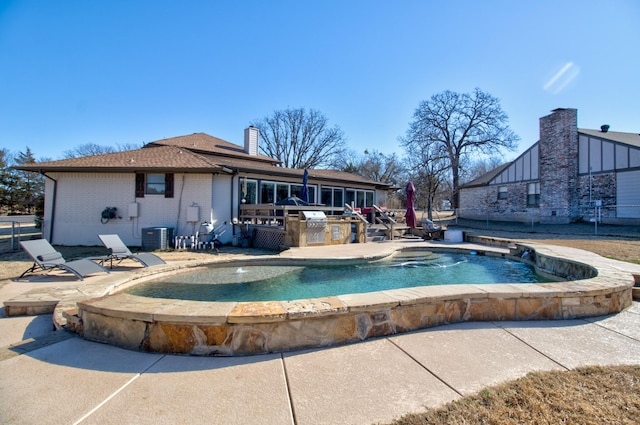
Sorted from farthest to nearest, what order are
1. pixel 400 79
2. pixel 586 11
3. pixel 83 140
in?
pixel 83 140 < pixel 400 79 < pixel 586 11

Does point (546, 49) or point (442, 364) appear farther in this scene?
point (546, 49)

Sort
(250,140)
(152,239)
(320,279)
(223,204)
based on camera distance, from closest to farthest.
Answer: (320,279)
(152,239)
(223,204)
(250,140)

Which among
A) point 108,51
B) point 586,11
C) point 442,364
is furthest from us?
point 108,51

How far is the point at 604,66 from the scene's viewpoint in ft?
34.4

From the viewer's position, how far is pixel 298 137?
1495 inches

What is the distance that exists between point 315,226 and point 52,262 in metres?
6.74

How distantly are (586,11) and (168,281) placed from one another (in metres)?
13.1

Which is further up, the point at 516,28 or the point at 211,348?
the point at 516,28

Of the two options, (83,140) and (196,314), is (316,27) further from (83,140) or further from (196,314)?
(83,140)

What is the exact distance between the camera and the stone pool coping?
2654mm

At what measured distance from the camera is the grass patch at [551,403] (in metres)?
1.73

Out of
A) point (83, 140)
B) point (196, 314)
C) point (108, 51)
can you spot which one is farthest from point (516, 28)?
point (83, 140)

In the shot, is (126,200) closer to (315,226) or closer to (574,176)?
(315,226)

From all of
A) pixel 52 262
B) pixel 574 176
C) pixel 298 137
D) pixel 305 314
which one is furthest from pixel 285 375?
pixel 298 137
